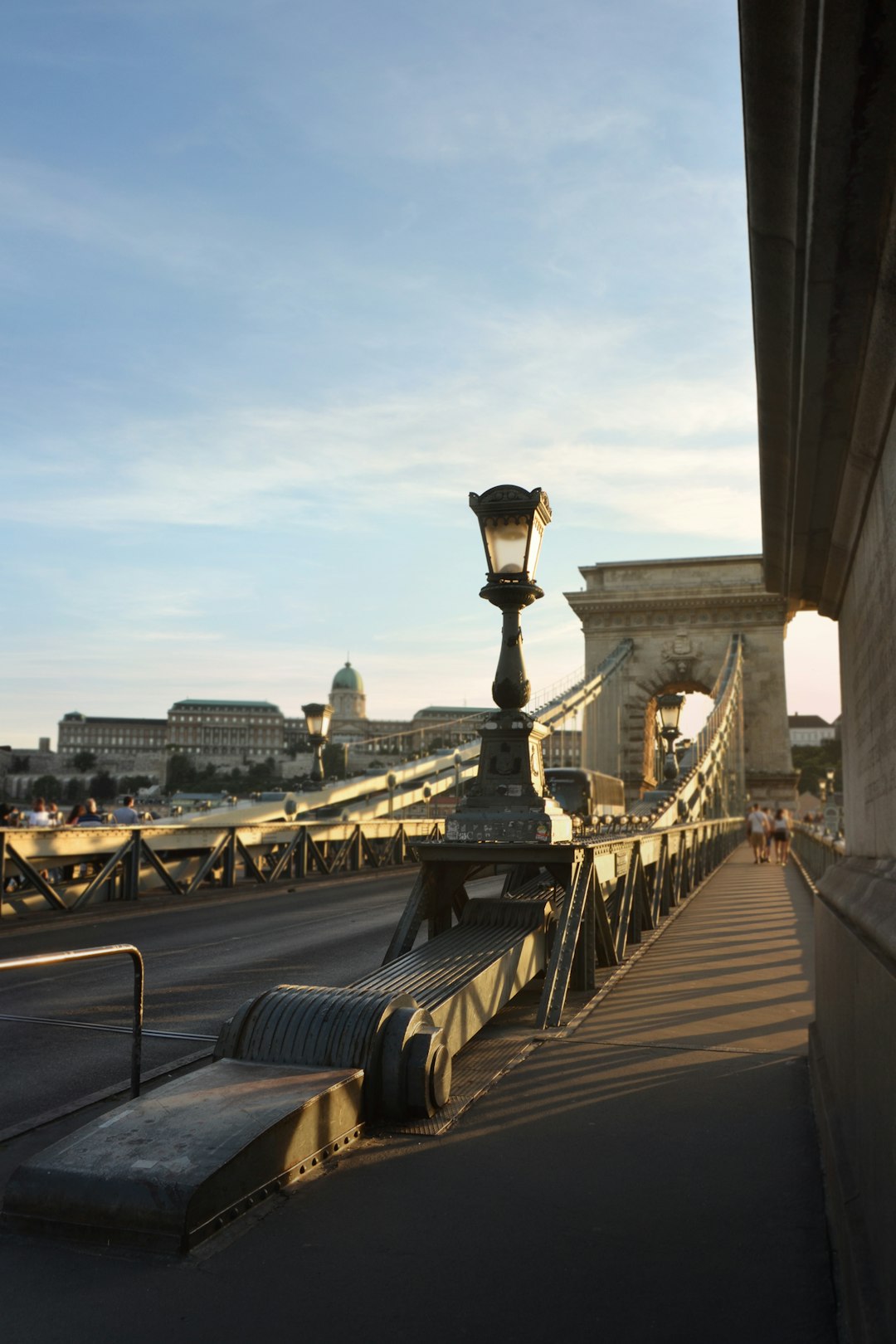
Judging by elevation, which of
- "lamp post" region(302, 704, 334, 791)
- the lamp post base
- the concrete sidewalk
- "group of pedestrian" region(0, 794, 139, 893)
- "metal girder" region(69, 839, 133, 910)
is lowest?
the concrete sidewalk

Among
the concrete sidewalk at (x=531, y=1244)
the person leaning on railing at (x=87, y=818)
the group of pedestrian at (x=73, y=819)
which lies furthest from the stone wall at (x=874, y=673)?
the person leaning on railing at (x=87, y=818)

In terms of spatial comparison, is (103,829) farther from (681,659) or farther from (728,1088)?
(681,659)

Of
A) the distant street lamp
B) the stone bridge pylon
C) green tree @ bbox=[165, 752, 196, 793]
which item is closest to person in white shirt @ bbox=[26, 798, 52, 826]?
the distant street lamp

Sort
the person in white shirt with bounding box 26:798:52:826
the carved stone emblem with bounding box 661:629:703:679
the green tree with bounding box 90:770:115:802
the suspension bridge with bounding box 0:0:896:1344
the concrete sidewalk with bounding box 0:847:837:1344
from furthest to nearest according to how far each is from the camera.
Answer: the green tree with bounding box 90:770:115:802 < the carved stone emblem with bounding box 661:629:703:679 < the person in white shirt with bounding box 26:798:52:826 < the concrete sidewalk with bounding box 0:847:837:1344 < the suspension bridge with bounding box 0:0:896:1344

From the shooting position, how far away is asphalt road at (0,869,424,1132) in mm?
5855

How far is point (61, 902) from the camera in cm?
1329

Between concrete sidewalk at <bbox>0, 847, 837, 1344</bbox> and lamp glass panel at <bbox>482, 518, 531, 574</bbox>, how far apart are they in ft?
11.7

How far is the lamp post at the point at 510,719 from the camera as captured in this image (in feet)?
23.2

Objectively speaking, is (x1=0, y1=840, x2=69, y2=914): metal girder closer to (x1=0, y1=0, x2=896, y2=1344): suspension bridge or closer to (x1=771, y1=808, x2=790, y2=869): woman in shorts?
(x1=0, y1=0, x2=896, y2=1344): suspension bridge

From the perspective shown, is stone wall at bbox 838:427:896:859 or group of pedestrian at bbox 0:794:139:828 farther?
group of pedestrian at bbox 0:794:139:828

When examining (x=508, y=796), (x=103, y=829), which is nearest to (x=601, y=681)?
(x=103, y=829)

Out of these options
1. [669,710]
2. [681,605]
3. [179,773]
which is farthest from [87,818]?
[179,773]

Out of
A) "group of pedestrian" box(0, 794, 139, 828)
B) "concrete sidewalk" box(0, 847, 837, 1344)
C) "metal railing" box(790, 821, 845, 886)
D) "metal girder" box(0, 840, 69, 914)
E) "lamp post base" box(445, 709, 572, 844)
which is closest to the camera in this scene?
"concrete sidewalk" box(0, 847, 837, 1344)

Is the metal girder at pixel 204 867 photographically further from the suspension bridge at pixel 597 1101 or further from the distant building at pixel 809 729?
the distant building at pixel 809 729
